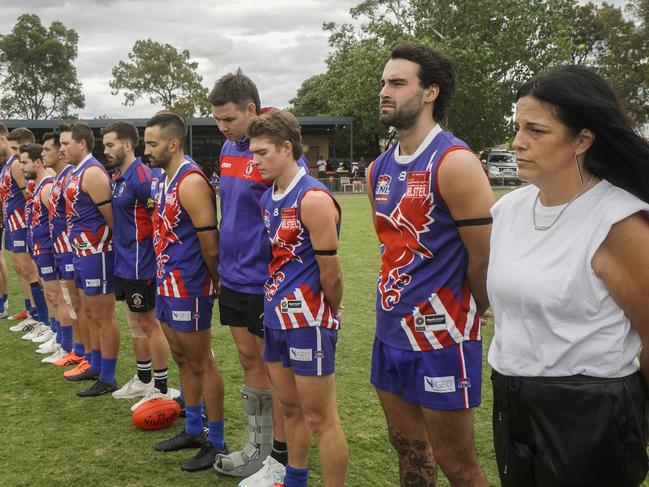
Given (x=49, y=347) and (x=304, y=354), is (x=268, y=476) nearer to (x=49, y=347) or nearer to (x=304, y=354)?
(x=304, y=354)

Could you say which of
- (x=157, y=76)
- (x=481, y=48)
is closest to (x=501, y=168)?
(x=481, y=48)

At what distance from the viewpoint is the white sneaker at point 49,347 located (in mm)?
6667

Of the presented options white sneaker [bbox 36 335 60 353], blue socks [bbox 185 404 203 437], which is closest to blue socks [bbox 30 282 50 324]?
white sneaker [bbox 36 335 60 353]

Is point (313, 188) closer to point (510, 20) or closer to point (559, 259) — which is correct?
point (559, 259)

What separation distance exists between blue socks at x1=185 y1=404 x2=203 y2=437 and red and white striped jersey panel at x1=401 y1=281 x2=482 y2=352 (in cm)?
224

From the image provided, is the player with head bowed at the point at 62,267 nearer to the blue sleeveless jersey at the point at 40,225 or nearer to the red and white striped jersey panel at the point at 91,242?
the blue sleeveless jersey at the point at 40,225

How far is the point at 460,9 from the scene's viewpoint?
31.1 metres

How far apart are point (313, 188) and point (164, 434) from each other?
2582mm

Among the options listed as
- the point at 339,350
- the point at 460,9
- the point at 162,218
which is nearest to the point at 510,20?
the point at 460,9

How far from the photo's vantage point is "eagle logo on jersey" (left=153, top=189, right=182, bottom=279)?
3904 millimetres

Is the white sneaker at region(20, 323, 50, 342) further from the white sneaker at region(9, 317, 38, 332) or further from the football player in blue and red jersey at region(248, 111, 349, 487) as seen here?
the football player in blue and red jersey at region(248, 111, 349, 487)

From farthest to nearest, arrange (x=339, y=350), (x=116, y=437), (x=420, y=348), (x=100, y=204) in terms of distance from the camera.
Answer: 1. (x=339, y=350)
2. (x=100, y=204)
3. (x=116, y=437)
4. (x=420, y=348)

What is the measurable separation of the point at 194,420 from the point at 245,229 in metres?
1.61

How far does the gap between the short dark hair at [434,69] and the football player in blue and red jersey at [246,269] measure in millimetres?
978
